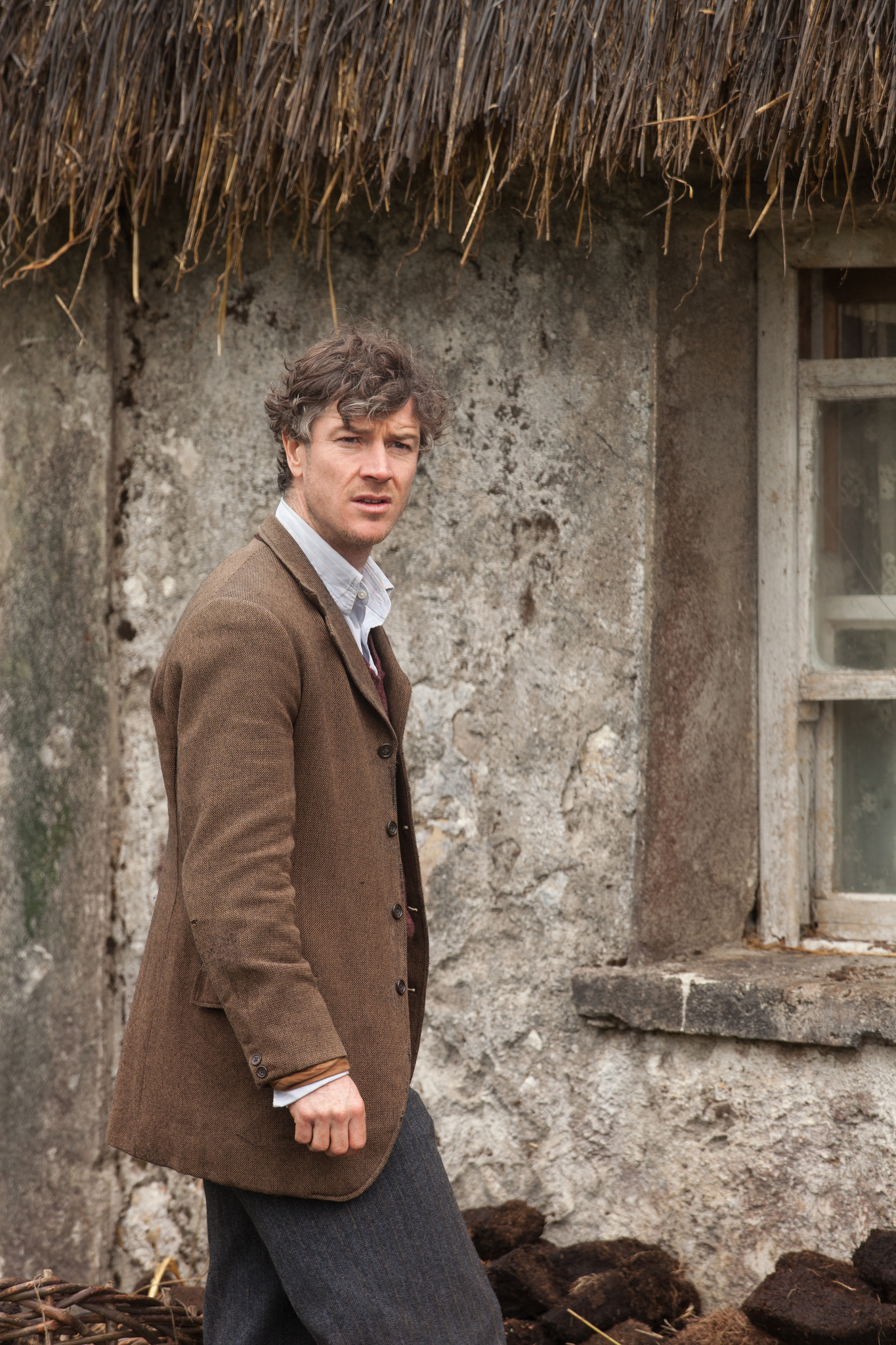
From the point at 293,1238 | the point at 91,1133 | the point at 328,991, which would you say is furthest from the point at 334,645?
the point at 91,1133

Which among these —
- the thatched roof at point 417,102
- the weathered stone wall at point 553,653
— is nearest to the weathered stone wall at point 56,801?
the weathered stone wall at point 553,653

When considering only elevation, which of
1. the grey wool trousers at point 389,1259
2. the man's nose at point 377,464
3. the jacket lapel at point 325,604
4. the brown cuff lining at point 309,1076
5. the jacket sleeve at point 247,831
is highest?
the man's nose at point 377,464

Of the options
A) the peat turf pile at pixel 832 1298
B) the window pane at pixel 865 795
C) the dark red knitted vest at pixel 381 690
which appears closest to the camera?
the dark red knitted vest at pixel 381 690

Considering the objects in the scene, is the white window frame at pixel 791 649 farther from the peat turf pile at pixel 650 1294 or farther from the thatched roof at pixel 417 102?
the peat turf pile at pixel 650 1294

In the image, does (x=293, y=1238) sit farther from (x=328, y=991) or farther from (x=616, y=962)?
(x=616, y=962)

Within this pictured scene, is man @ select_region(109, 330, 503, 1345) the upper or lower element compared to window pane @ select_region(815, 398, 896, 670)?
lower

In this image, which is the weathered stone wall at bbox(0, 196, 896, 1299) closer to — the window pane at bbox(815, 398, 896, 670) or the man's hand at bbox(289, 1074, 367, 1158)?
the window pane at bbox(815, 398, 896, 670)

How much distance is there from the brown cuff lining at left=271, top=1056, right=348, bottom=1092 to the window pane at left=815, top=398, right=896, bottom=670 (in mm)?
1699

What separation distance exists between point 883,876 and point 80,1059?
1.84m

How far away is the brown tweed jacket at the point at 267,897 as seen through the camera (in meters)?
1.51

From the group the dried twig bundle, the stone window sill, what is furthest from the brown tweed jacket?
the stone window sill

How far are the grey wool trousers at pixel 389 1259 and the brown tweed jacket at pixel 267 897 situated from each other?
0.16ft

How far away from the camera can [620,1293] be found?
93.8 inches

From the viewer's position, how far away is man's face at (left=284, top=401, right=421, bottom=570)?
5.66 feet
